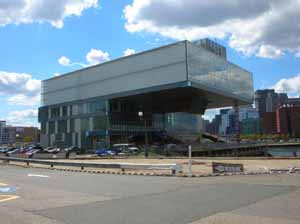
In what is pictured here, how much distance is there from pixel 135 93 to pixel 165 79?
362 inches

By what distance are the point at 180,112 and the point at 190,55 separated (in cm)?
3698

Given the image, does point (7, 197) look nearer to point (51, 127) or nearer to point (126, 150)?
point (126, 150)

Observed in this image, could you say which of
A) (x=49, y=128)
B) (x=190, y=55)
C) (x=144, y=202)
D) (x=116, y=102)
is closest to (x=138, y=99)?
(x=116, y=102)

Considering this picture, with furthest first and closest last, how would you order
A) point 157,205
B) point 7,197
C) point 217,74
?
point 217,74
point 7,197
point 157,205

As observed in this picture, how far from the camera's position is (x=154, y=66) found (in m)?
87.8

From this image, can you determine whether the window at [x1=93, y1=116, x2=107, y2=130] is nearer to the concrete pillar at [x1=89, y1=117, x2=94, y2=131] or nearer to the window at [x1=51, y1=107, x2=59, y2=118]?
the concrete pillar at [x1=89, y1=117, x2=94, y2=131]

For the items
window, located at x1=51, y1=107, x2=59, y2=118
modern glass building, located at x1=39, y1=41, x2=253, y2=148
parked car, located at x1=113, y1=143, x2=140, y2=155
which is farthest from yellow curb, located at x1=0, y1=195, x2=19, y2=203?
window, located at x1=51, y1=107, x2=59, y2=118

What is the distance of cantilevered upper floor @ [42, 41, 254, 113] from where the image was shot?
275 ft

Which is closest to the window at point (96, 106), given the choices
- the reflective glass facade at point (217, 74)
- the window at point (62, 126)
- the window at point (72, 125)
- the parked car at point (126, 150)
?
the window at point (72, 125)

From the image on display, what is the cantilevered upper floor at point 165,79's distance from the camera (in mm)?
83750

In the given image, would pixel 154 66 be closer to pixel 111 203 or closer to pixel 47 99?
pixel 47 99

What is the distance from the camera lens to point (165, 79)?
85000 millimetres

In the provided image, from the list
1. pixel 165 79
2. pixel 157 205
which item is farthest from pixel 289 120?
pixel 157 205

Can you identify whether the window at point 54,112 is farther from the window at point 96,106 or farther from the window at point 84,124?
the window at point 96,106
